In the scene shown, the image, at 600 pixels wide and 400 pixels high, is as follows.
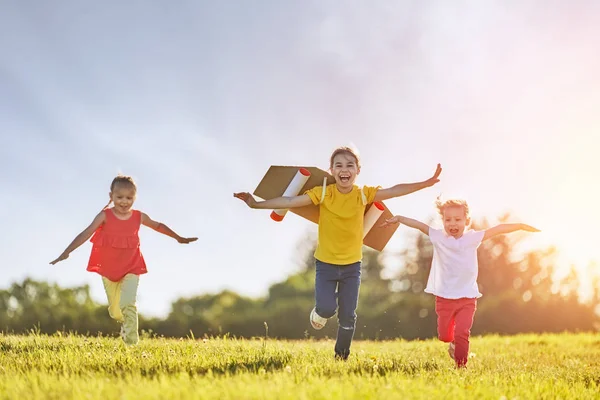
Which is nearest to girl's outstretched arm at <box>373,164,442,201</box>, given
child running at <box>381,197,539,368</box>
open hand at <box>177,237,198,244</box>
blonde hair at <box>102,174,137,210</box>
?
child running at <box>381,197,539,368</box>

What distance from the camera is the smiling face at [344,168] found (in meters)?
7.52

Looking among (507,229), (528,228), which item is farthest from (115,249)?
(528,228)

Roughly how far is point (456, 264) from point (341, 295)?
166 cm

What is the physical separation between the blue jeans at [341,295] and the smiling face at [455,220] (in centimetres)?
152

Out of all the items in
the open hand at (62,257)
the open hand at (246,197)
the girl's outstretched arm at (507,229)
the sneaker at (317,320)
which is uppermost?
the open hand at (246,197)

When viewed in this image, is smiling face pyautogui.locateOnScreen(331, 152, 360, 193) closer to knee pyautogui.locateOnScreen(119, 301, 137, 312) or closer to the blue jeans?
the blue jeans

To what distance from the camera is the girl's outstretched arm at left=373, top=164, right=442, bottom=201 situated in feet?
24.9

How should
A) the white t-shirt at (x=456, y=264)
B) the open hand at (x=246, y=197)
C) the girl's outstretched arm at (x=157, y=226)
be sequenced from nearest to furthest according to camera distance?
the open hand at (x=246, y=197) < the white t-shirt at (x=456, y=264) < the girl's outstretched arm at (x=157, y=226)

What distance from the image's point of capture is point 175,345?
8.16 metres

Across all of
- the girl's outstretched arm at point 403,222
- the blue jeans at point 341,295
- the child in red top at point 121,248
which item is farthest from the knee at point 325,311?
the child in red top at point 121,248

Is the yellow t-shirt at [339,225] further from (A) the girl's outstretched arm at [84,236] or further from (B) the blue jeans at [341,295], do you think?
(A) the girl's outstretched arm at [84,236]

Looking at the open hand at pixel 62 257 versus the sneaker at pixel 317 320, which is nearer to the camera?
the sneaker at pixel 317 320

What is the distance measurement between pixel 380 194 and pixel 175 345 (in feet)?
10.4

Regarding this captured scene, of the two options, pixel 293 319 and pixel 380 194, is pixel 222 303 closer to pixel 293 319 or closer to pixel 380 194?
pixel 293 319
